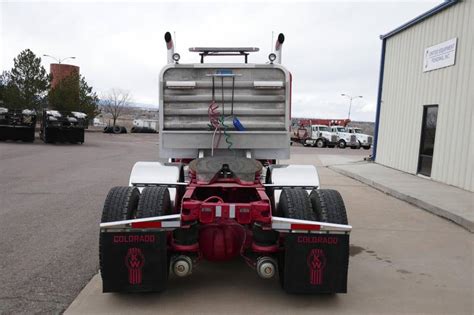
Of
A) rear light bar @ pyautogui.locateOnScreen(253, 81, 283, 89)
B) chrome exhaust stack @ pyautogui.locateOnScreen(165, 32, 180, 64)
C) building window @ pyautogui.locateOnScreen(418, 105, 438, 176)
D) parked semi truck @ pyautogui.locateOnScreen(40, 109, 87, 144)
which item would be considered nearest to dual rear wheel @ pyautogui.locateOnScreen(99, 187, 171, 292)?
rear light bar @ pyautogui.locateOnScreen(253, 81, 283, 89)

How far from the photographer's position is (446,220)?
7.99 m

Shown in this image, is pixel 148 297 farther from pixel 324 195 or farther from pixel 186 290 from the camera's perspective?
pixel 324 195

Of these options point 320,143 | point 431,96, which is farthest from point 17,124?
point 431,96

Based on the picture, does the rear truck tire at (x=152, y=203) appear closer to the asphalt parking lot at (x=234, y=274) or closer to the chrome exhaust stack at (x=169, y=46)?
the asphalt parking lot at (x=234, y=274)

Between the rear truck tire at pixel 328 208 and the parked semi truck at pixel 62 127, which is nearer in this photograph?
the rear truck tire at pixel 328 208

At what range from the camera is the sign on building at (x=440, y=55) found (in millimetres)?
12297

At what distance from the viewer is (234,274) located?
4879mm

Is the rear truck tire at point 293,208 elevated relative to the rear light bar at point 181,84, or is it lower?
lower

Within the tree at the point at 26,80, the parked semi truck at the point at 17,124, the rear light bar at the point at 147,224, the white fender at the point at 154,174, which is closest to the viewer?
the rear light bar at the point at 147,224

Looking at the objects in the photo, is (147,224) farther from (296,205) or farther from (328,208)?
(328,208)

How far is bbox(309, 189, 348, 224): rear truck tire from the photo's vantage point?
411 cm

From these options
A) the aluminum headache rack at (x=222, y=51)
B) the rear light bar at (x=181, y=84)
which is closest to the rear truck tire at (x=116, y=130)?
the aluminum headache rack at (x=222, y=51)

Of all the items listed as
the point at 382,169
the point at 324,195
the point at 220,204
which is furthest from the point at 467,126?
the point at 220,204

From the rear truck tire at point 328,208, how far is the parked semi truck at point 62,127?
27.2m
